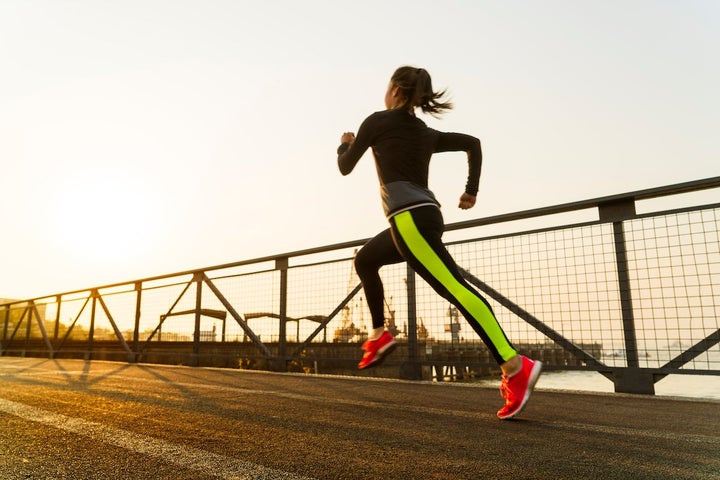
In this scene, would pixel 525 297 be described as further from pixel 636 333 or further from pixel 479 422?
pixel 479 422

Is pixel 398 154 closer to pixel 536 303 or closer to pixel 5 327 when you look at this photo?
pixel 536 303

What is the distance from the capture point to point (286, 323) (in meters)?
6.19

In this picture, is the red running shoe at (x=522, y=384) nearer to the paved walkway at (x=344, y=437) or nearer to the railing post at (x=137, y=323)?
the paved walkway at (x=344, y=437)

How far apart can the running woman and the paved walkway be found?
0.91 feet

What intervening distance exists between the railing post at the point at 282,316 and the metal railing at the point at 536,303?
1 centimetres

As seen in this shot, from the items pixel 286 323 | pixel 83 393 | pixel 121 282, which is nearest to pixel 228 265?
pixel 286 323

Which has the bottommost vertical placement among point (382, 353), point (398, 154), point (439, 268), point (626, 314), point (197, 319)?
point (382, 353)

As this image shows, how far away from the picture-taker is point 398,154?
2328 mm

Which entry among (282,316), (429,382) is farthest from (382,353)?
(282,316)

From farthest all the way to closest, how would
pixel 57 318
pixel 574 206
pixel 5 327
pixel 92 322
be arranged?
1. pixel 5 327
2. pixel 57 318
3. pixel 92 322
4. pixel 574 206

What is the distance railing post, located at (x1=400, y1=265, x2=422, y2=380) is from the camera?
189 inches

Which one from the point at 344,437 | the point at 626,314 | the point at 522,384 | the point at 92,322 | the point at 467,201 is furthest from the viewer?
the point at 92,322

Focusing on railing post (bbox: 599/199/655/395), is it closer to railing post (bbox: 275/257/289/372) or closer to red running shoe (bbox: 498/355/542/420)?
red running shoe (bbox: 498/355/542/420)

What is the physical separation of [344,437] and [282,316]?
179 inches
